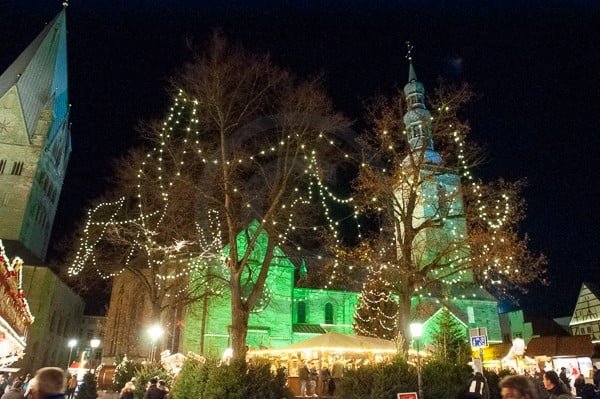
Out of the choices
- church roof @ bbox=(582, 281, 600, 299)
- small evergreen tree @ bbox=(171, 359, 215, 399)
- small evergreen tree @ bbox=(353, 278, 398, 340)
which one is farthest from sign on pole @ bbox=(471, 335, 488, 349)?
church roof @ bbox=(582, 281, 600, 299)

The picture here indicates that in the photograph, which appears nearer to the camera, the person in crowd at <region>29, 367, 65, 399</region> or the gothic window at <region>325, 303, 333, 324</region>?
the person in crowd at <region>29, 367, 65, 399</region>

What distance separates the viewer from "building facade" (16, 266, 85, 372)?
42494 mm

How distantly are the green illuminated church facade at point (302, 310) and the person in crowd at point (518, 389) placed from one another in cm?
2747

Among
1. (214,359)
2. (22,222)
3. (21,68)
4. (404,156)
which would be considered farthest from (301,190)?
(21,68)

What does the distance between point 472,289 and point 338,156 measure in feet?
102

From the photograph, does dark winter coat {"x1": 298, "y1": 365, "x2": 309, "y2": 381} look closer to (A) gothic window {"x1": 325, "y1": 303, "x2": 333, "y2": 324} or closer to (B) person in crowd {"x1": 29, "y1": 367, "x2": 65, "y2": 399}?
(B) person in crowd {"x1": 29, "y1": 367, "x2": 65, "y2": 399}

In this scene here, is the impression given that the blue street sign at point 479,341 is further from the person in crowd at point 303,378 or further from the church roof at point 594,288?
the church roof at point 594,288

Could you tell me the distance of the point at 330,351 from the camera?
2191 centimetres

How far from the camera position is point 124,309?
42.3 metres

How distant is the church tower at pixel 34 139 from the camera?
5247cm

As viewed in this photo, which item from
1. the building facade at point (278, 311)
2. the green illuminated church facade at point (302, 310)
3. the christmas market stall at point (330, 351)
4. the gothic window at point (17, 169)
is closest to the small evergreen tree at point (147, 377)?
the christmas market stall at point (330, 351)

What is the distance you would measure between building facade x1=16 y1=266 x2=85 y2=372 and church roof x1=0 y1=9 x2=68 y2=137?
67.9ft

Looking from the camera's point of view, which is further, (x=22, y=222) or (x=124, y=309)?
(x=22, y=222)

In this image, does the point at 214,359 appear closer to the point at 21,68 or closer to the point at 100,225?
the point at 100,225
